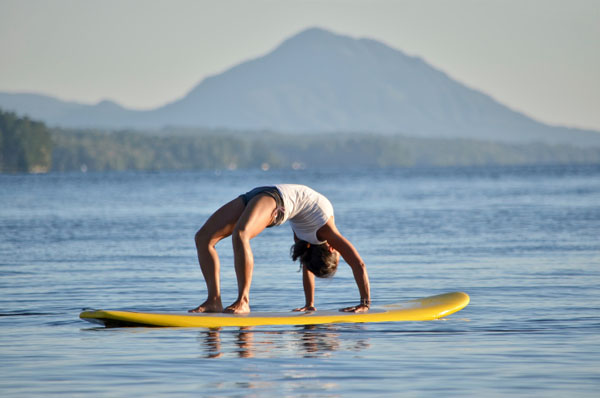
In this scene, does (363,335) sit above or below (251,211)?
below

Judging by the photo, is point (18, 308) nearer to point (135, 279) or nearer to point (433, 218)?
point (135, 279)

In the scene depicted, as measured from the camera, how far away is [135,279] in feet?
51.2

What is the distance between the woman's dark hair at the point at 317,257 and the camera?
10.4 m

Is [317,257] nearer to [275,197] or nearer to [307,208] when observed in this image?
[307,208]

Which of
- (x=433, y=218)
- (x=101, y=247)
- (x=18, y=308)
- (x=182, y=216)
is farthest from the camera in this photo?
(x=182, y=216)

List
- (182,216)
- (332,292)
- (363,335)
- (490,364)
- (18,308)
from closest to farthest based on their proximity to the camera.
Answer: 1. (490,364)
2. (363,335)
3. (18,308)
4. (332,292)
5. (182,216)

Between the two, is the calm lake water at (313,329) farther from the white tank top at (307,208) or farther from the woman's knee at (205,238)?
the white tank top at (307,208)

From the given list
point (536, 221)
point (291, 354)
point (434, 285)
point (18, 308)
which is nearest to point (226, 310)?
point (291, 354)

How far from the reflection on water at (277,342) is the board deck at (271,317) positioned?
3.7 inches

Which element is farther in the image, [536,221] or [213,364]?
[536,221]

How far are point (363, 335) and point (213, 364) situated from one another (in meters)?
2.00

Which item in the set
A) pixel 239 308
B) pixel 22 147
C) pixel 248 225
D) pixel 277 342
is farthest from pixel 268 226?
pixel 22 147

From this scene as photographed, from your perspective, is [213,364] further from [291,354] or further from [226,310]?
[226,310]

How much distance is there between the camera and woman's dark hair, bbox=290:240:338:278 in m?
10.4
